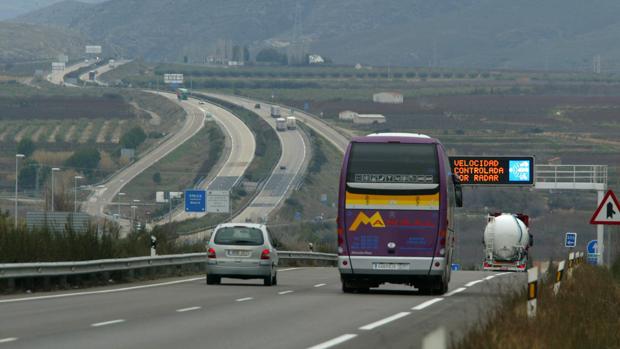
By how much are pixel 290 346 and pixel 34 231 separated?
689 inches

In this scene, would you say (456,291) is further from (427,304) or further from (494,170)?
(494,170)

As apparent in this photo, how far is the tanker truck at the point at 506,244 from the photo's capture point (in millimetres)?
71062

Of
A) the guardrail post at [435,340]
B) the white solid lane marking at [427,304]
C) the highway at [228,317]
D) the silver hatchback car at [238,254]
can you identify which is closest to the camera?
the guardrail post at [435,340]

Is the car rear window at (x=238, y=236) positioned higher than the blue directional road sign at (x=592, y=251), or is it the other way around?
the car rear window at (x=238, y=236)

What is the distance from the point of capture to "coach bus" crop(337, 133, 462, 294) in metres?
33.0

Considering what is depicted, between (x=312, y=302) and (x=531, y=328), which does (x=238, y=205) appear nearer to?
(x=312, y=302)

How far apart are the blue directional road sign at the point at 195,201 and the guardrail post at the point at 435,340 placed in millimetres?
78910

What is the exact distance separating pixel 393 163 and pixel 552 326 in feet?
46.2

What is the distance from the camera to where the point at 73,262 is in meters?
33.2

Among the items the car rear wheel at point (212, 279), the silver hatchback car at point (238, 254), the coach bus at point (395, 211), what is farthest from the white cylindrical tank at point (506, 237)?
the coach bus at point (395, 211)

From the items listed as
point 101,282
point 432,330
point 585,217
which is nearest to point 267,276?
point 101,282

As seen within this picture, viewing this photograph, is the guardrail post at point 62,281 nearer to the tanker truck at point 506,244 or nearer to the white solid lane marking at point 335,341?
the white solid lane marking at point 335,341

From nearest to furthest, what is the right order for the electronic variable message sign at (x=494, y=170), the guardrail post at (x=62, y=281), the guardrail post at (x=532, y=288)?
the guardrail post at (x=532, y=288), the guardrail post at (x=62, y=281), the electronic variable message sign at (x=494, y=170)

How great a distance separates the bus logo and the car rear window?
199 inches
